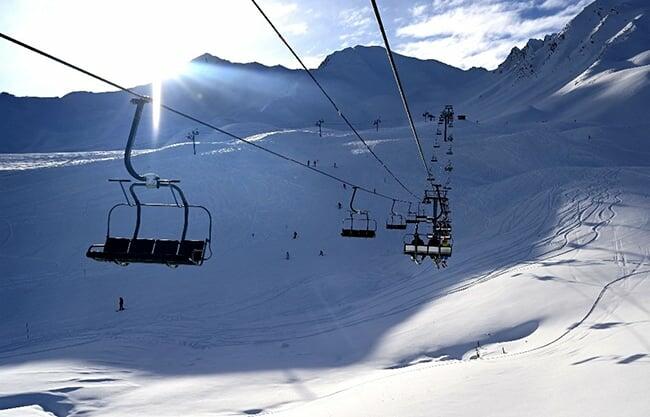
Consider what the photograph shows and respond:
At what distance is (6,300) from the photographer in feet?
88.6

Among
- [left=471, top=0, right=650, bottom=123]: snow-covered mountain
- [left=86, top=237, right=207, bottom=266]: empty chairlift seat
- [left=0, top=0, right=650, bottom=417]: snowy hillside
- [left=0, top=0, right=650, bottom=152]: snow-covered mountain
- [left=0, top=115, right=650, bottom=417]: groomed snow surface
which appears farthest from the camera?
[left=0, top=0, right=650, bottom=152]: snow-covered mountain

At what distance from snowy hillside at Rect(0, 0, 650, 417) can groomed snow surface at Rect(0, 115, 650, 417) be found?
0.11m

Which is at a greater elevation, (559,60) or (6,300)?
(559,60)

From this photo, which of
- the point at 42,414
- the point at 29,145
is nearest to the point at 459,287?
the point at 42,414

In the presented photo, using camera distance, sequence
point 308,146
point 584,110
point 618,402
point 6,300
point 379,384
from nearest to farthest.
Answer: point 618,402, point 379,384, point 6,300, point 308,146, point 584,110

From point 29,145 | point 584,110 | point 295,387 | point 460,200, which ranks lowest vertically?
point 295,387

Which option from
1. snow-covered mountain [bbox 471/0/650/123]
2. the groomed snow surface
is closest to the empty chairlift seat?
the groomed snow surface

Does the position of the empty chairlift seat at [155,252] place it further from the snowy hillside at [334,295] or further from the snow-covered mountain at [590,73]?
the snow-covered mountain at [590,73]

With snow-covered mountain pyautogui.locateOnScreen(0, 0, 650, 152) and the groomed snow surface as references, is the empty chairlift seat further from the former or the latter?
snow-covered mountain pyautogui.locateOnScreen(0, 0, 650, 152)

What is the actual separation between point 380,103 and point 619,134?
127599 millimetres

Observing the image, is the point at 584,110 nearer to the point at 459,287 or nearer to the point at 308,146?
the point at 308,146

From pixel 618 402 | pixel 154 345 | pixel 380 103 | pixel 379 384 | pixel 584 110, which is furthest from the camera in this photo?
pixel 380 103

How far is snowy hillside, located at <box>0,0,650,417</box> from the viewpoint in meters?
12.2

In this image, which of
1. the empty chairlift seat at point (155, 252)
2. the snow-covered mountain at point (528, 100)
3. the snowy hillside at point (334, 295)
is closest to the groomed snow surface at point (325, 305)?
the snowy hillside at point (334, 295)
